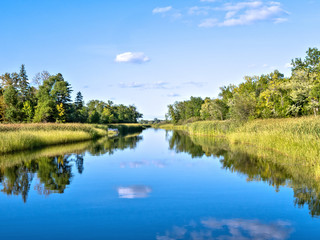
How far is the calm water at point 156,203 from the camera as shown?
25.4 feet

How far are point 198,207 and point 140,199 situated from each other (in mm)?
2311

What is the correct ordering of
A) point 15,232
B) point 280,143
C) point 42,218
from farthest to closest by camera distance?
1. point 280,143
2. point 42,218
3. point 15,232

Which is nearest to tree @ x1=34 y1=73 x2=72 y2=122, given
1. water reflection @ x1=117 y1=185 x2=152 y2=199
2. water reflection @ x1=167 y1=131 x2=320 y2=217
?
water reflection @ x1=167 y1=131 x2=320 y2=217

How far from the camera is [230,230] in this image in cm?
775

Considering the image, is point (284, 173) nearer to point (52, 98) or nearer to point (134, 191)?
point (134, 191)

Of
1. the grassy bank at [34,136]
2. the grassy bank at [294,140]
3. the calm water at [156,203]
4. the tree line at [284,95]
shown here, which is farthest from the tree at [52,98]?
the calm water at [156,203]

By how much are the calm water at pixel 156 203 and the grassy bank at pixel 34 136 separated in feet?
22.1

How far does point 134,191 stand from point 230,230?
537 cm

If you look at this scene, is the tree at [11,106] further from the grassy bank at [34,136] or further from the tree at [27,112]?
the grassy bank at [34,136]

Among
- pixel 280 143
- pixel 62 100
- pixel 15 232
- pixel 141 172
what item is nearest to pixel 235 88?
pixel 62 100

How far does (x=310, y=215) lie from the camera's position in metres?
8.87

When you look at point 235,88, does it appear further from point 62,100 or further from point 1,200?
point 1,200

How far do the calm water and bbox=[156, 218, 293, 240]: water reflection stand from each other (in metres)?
0.03

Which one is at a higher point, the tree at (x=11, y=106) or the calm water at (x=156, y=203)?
the tree at (x=11, y=106)
